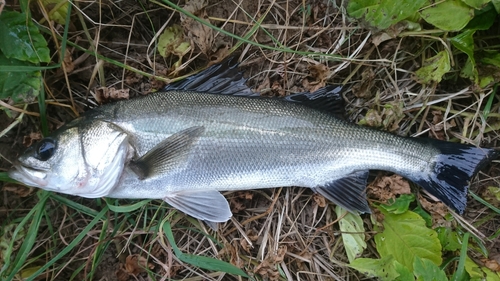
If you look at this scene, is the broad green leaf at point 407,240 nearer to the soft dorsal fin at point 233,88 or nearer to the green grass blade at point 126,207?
the soft dorsal fin at point 233,88

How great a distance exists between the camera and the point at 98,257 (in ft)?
8.95

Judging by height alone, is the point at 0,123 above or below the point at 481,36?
below

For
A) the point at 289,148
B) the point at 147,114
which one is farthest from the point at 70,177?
the point at 289,148

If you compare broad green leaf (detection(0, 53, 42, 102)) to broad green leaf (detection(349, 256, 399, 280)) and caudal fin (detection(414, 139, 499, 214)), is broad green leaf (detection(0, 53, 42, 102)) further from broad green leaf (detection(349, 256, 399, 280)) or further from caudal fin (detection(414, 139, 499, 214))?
caudal fin (detection(414, 139, 499, 214))

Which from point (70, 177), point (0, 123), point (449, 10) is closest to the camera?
point (70, 177)

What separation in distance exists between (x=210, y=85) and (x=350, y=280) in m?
1.75

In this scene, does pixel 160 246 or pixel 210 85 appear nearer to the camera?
pixel 210 85

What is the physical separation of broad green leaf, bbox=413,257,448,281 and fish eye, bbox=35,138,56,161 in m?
2.35

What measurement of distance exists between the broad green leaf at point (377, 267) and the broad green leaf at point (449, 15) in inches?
62.6

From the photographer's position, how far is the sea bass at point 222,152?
2.38 meters

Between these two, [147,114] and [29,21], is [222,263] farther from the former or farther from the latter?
[29,21]

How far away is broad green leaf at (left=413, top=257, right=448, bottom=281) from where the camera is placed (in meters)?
2.29

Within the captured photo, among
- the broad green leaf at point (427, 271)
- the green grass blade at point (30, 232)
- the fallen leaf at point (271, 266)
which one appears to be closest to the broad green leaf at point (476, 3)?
the broad green leaf at point (427, 271)

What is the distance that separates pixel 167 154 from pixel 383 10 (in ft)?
5.55
